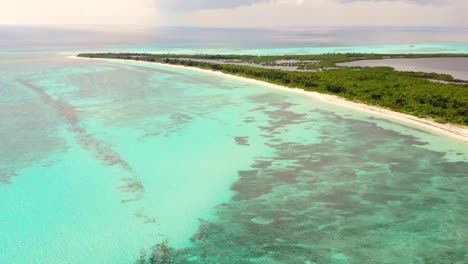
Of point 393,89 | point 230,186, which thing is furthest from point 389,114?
point 230,186

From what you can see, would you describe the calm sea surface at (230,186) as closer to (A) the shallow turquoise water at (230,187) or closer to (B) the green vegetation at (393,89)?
(A) the shallow turquoise water at (230,187)

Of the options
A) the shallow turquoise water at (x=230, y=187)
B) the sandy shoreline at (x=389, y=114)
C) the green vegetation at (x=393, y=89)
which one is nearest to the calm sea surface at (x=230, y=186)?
the shallow turquoise water at (x=230, y=187)

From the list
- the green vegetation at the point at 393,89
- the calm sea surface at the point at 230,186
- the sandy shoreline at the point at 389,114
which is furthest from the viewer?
the green vegetation at the point at 393,89

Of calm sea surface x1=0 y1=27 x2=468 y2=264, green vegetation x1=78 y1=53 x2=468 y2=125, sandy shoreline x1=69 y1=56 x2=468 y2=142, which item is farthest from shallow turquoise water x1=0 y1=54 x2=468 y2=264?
green vegetation x1=78 y1=53 x2=468 y2=125

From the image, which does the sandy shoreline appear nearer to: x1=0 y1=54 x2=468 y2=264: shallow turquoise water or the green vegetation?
the green vegetation

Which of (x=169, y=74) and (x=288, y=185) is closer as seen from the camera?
(x=288, y=185)

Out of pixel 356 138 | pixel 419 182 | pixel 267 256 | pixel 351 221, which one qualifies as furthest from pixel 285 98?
pixel 267 256

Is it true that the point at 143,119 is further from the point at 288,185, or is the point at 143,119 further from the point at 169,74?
the point at 169,74
